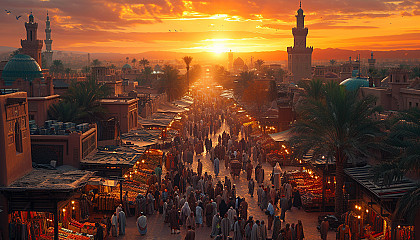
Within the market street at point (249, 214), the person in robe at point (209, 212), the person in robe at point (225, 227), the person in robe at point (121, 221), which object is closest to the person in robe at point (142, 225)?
the market street at point (249, 214)

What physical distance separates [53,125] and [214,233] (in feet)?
27.6

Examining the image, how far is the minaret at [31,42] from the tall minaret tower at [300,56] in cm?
4867

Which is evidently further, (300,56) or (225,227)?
(300,56)

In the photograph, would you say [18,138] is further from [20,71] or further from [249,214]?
[20,71]

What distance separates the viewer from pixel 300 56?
86.1m

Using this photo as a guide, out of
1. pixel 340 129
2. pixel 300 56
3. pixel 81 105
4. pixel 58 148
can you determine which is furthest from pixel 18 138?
pixel 300 56

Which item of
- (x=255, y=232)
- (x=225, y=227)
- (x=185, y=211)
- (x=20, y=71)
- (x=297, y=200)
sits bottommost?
(x=297, y=200)

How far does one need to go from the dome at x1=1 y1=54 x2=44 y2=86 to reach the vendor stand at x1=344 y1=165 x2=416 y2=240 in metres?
19.6

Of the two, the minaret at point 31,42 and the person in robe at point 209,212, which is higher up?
the minaret at point 31,42

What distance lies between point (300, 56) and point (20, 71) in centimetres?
6673

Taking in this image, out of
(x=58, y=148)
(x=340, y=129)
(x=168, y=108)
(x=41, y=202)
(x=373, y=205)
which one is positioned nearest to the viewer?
(x=41, y=202)

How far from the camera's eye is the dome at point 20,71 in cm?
2662

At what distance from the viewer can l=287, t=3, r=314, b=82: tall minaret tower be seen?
84.8m

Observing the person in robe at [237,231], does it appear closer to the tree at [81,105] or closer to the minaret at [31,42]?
the tree at [81,105]
